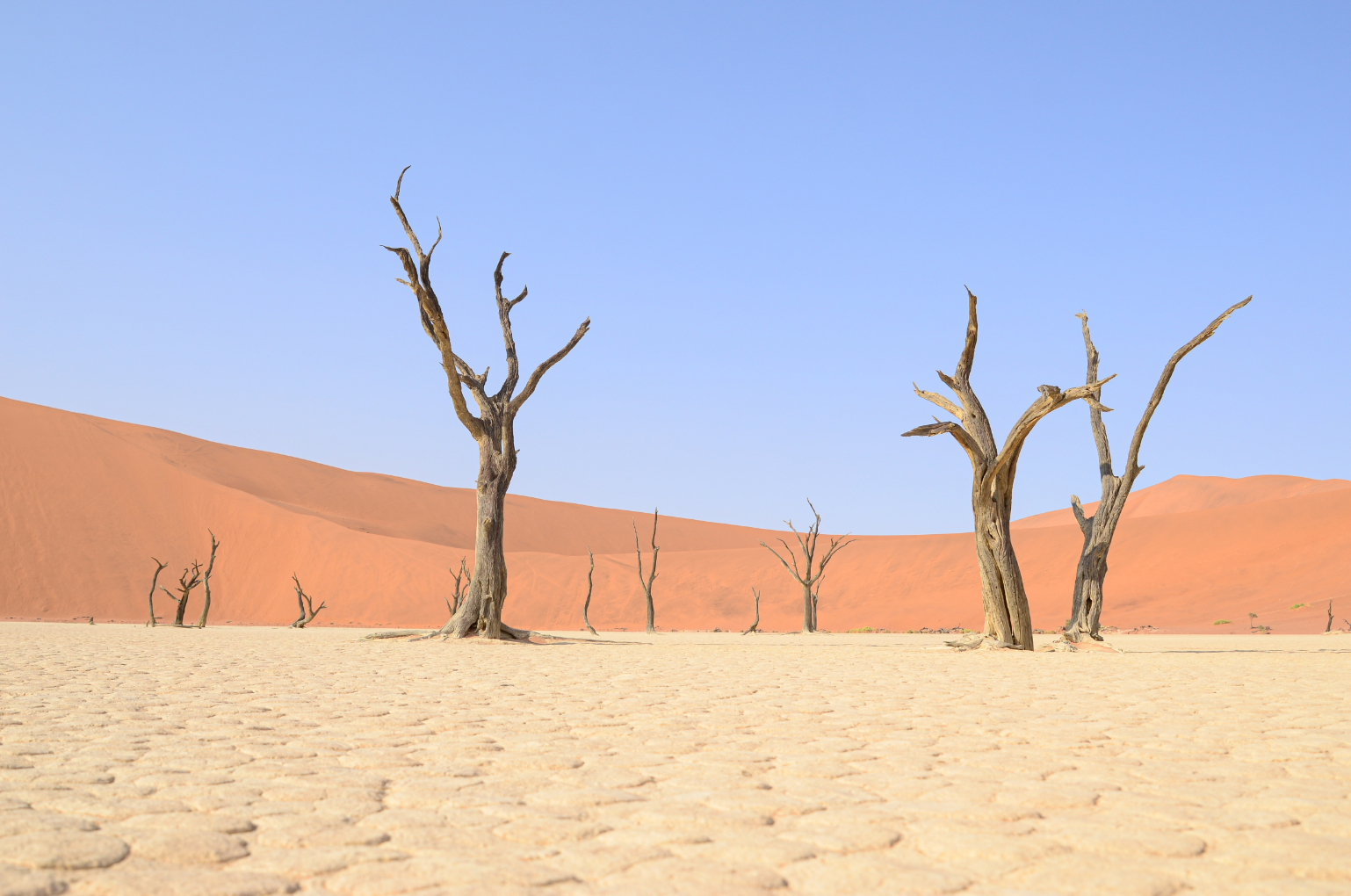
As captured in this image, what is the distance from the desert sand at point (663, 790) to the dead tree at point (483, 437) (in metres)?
8.35

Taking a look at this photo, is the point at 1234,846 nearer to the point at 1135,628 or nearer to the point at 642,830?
the point at 642,830

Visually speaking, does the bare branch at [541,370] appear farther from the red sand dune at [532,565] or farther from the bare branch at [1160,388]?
the red sand dune at [532,565]

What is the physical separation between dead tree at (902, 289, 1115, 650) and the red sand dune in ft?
80.3

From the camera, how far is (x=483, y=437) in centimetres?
1667

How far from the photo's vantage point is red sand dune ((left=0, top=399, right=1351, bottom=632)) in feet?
144

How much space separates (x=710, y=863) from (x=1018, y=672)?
866 cm

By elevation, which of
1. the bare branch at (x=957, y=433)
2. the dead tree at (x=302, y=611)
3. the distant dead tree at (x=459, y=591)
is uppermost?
the bare branch at (x=957, y=433)

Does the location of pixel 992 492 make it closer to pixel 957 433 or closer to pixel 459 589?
pixel 957 433

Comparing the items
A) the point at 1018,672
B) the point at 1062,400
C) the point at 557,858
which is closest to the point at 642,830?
the point at 557,858

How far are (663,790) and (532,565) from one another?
53862 mm

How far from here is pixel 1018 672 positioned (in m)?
10.6

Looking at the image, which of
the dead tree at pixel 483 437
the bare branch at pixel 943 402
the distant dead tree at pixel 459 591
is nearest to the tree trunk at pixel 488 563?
the dead tree at pixel 483 437

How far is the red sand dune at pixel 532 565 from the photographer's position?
144ft

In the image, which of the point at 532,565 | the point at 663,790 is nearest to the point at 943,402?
the point at 663,790
